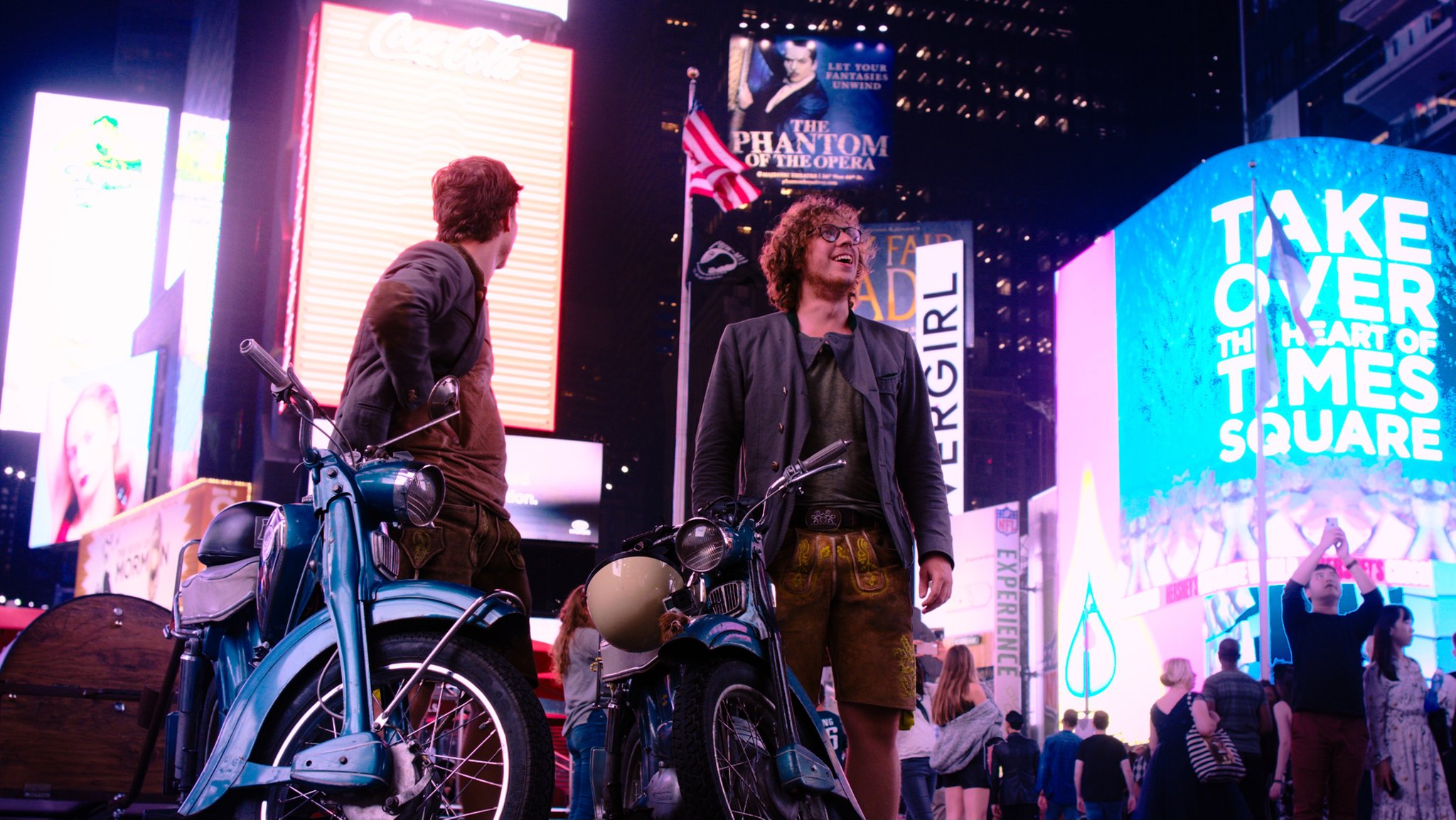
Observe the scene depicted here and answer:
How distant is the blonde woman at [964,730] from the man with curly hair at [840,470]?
6.19m

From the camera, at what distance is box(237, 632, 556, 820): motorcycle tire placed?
2.82 m

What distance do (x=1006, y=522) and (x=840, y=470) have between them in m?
28.6

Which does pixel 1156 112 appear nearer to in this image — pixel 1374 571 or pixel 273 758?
pixel 1374 571

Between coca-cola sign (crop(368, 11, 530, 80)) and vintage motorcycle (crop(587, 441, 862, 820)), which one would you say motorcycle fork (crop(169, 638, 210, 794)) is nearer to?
vintage motorcycle (crop(587, 441, 862, 820))

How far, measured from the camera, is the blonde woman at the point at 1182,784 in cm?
830

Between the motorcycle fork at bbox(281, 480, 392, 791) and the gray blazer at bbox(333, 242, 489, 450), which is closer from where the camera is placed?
the motorcycle fork at bbox(281, 480, 392, 791)

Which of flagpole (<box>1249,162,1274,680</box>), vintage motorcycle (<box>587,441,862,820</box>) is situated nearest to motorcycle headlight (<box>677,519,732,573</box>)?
vintage motorcycle (<box>587,441,862,820</box>)

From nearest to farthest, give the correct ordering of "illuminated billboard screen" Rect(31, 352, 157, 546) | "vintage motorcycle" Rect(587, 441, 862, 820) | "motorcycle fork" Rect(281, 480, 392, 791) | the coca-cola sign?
1. "motorcycle fork" Rect(281, 480, 392, 791)
2. "vintage motorcycle" Rect(587, 441, 862, 820)
3. the coca-cola sign
4. "illuminated billboard screen" Rect(31, 352, 157, 546)

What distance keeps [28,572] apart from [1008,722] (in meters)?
47.3

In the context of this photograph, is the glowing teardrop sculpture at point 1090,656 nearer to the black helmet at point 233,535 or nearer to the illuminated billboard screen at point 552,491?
the illuminated billboard screen at point 552,491

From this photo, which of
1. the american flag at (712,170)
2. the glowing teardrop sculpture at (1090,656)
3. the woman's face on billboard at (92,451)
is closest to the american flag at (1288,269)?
the glowing teardrop sculpture at (1090,656)

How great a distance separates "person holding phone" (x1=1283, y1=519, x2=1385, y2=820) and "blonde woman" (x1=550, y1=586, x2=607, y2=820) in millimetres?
4648

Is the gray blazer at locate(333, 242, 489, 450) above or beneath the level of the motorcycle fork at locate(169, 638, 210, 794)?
above

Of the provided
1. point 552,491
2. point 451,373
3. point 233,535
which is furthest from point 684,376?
point 233,535
